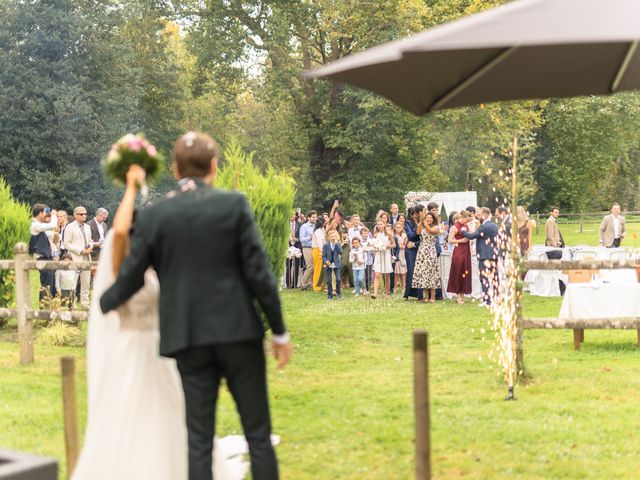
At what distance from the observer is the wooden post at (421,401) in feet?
15.4

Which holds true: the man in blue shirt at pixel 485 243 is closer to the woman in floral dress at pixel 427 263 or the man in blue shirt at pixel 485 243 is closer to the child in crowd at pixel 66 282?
the woman in floral dress at pixel 427 263

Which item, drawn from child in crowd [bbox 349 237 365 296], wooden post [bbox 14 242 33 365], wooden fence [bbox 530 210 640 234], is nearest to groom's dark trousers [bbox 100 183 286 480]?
wooden post [bbox 14 242 33 365]

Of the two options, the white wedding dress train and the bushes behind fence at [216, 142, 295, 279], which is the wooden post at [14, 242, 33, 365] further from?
the white wedding dress train

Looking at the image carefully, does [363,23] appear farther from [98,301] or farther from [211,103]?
[98,301]

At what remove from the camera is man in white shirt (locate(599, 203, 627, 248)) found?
23281mm

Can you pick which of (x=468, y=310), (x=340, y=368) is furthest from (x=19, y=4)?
(x=340, y=368)

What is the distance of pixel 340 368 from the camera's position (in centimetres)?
1138

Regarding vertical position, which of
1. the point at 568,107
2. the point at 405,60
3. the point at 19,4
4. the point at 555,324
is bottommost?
the point at 555,324

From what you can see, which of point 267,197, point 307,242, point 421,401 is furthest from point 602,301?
point 307,242

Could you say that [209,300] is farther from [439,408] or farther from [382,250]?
[382,250]

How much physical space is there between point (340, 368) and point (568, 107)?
36.0 meters

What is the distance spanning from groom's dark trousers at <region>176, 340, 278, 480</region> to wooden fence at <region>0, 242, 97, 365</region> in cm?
650

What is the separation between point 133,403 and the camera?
525cm

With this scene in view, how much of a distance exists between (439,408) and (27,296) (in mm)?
5561
